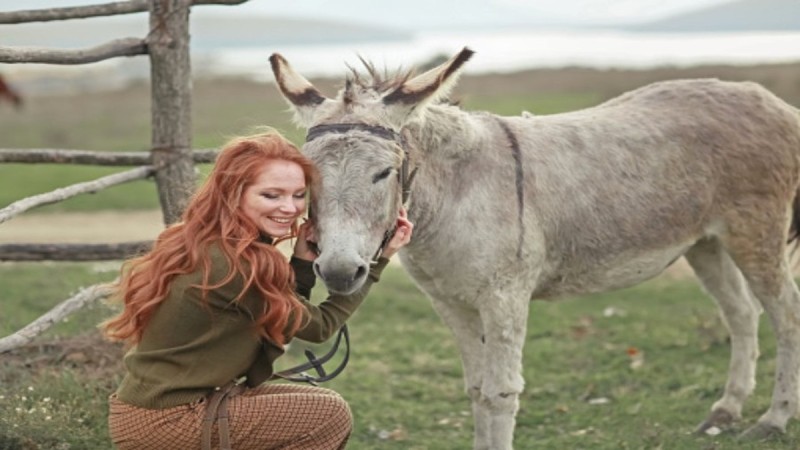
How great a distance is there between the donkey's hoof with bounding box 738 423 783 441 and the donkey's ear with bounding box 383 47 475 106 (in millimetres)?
2569

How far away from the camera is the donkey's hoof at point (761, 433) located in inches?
219

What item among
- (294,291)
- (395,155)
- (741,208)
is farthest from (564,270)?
(294,291)

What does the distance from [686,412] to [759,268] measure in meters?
1.12

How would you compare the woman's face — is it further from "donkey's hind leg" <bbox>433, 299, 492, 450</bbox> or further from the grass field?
"donkey's hind leg" <bbox>433, 299, 492, 450</bbox>

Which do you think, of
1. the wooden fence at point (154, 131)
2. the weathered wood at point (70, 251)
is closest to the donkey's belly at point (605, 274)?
the wooden fence at point (154, 131)

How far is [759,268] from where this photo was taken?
5.54 metres

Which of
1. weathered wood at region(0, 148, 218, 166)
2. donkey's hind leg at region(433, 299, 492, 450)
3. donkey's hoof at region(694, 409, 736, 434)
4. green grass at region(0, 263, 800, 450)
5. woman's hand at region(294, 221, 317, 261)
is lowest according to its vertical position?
green grass at region(0, 263, 800, 450)

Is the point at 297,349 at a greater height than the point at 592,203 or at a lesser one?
lesser

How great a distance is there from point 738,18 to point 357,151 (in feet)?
197

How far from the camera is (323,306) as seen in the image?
4000mm

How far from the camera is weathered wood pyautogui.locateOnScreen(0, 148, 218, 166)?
18.4ft

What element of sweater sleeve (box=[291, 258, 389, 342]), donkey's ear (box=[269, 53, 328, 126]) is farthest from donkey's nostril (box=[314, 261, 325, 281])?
donkey's ear (box=[269, 53, 328, 126])

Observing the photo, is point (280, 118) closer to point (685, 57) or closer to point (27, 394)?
point (27, 394)

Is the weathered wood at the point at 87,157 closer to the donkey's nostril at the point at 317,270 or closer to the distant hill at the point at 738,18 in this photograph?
the donkey's nostril at the point at 317,270
